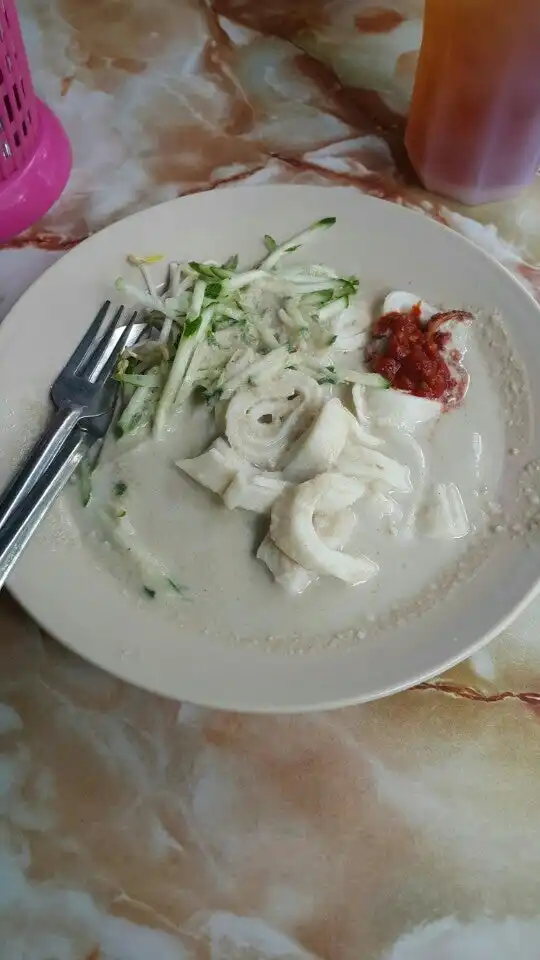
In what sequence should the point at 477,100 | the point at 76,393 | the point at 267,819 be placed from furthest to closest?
the point at 477,100 < the point at 76,393 < the point at 267,819

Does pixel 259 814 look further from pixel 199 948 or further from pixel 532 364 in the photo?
pixel 532 364

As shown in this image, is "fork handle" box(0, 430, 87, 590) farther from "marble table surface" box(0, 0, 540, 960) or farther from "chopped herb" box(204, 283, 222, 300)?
"chopped herb" box(204, 283, 222, 300)

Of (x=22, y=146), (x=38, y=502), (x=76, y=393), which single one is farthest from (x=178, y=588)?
(x=22, y=146)

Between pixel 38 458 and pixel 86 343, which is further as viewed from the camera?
pixel 86 343

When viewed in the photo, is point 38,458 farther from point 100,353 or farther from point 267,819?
point 267,819

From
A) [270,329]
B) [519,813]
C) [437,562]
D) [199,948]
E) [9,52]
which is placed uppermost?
[9,52]

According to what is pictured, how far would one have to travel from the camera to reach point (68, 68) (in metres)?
1.51

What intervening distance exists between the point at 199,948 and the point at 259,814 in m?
0.14

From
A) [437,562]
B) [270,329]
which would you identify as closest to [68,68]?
[270,329]

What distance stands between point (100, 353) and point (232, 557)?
0.35m

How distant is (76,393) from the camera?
1020 millimetres

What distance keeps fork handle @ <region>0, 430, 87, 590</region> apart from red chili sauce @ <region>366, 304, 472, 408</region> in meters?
0.42

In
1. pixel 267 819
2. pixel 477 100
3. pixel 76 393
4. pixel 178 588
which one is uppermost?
pixel 477 100

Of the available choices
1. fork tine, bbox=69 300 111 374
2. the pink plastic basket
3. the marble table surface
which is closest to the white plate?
fork tine, bbox=69 300 111 374
